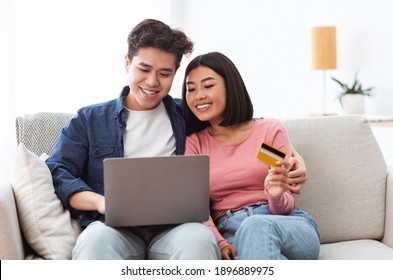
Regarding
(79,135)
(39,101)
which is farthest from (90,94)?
(79,135)

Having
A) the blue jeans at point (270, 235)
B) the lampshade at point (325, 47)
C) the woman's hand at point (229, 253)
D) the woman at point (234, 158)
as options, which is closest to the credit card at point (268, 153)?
the woman at point (234, 158)

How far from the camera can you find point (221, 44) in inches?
179

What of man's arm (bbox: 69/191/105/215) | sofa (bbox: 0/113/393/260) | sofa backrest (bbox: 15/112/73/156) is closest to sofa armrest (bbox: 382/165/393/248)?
sofa (bbox: 0/113/393/260)

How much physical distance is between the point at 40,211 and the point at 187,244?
47cm

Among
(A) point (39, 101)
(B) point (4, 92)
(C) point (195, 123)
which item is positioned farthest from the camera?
(A) point (39, 101)

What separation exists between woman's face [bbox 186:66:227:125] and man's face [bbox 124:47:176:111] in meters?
0.08

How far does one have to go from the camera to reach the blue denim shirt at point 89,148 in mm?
1873

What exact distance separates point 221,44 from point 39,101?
1.52 meters

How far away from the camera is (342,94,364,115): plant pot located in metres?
3.64

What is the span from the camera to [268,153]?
1.70 meters

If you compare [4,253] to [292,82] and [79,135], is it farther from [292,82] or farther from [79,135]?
[292,82]

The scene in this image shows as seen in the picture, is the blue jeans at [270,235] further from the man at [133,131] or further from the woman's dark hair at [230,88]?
the woman's dark hair at [230,88]

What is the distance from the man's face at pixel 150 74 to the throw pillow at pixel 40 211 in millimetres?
388

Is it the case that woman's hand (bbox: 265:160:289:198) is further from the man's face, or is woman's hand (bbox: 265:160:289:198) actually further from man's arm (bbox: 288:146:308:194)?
the man's face
